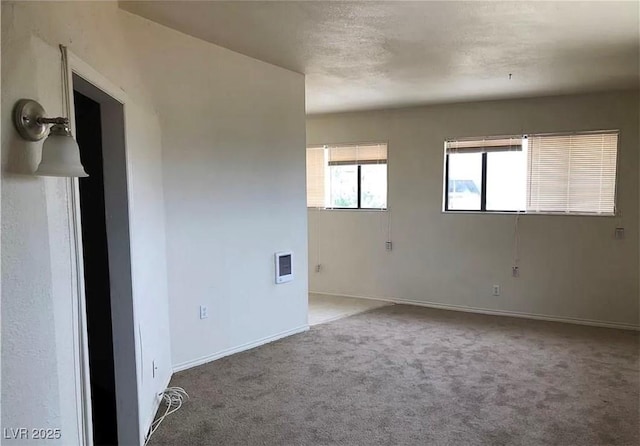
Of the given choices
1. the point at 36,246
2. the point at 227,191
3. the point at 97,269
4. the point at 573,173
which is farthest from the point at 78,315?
the point at 573,173

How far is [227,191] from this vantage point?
372 centimetres

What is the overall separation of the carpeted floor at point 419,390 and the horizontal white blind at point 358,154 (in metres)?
2.42

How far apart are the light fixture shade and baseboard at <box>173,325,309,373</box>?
2.58 m

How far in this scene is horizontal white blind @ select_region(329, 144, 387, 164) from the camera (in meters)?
5.93

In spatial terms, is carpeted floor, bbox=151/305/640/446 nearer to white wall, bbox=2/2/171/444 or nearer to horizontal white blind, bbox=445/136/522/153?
white wall, bbox=2/2/171/444

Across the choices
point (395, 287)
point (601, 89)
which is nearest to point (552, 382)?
point (395, 287)

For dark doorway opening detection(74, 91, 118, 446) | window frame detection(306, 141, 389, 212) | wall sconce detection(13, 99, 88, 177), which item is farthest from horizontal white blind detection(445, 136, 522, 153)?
wall sconce detection(13, 99, 88, 177)

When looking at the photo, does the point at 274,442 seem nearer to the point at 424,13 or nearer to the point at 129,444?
the point at 129,444

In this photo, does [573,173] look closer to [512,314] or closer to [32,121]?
[512,314]

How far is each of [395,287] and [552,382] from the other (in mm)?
2740

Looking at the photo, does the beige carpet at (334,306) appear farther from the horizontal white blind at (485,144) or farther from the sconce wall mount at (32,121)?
the sconce wall mount at (32,121)

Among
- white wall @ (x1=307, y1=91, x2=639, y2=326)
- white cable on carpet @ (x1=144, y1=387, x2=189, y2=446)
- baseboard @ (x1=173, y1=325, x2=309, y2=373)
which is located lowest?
white cable on carpet @ (x1=144, y1=387, x2=189, y2=446)

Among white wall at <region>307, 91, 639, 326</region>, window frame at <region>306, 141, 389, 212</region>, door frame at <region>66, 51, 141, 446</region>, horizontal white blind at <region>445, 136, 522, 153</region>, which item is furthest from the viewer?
window frame at <region>306, 141, 389, 212</region>

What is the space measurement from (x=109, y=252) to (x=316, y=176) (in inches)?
166
